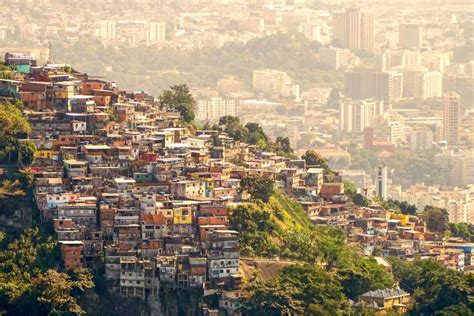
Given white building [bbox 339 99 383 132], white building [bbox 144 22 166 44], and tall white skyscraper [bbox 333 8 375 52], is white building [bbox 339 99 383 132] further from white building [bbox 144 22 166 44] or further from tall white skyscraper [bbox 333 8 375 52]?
tall white skyscraper [bbox 333 8 375 52]

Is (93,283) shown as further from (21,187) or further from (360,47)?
(360,47)

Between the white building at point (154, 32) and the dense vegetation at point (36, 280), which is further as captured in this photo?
the white building at point (154, 32)

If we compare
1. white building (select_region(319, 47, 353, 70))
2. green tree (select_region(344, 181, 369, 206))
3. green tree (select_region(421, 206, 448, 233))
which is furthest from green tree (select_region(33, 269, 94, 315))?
white building (select_region(319, 47, 353, 70))

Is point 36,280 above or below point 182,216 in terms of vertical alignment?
below

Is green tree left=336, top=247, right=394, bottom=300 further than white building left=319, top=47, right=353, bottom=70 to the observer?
No

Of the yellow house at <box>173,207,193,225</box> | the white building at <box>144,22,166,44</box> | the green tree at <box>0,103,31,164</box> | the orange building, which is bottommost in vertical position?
the orange building

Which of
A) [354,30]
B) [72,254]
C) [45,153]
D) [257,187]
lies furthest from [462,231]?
[354,30]

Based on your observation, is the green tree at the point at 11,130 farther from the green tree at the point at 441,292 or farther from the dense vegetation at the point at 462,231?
the dense vegetation at the point at 462,231

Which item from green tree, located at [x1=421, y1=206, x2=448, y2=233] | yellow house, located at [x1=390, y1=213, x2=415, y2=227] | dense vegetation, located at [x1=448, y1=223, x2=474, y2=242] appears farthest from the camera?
dense vegetation, located at [x1=448, y1=223, x2=474, y2=242]

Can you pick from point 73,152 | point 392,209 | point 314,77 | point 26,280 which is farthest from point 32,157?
point 314,77

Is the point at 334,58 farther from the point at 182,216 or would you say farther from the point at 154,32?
the point at 182,216


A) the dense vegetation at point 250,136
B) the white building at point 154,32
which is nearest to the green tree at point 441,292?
the dense vegetation at point 250,136
